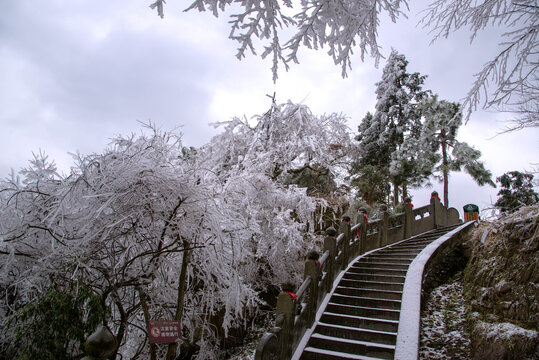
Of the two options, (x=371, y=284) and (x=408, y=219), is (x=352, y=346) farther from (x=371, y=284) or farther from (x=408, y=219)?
(x=408, y=219)

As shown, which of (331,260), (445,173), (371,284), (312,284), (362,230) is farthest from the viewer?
(445,173)

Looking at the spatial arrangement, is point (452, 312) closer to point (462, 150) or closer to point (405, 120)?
point (462, 150)

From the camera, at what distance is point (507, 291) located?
6.75 metres

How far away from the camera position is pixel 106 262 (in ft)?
16.0

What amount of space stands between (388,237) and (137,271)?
10.5 metres

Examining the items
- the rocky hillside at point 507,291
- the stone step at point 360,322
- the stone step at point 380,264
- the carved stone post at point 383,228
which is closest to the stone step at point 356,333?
the stone step at point 360,322

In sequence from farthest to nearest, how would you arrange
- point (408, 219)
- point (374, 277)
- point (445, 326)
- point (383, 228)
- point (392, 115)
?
point (392, 115) < point (408, 219) < point (383, 228) < point (374, 277) < point (445, 326)

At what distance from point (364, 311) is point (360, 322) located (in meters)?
0.44

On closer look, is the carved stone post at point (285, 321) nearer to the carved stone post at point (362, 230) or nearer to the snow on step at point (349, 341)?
the snow on step at point (349, 341)

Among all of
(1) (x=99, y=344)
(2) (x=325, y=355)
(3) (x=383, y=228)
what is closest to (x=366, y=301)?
(2) (x=325, y=355)

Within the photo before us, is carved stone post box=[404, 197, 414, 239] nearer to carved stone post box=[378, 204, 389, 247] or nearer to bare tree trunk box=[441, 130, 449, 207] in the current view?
carved stone post box=[378, 204, 389, 247]

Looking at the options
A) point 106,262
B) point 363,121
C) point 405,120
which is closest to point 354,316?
point 106,262

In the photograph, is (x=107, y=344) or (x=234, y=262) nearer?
(x=107, y=344)

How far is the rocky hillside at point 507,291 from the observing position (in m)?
5.71
